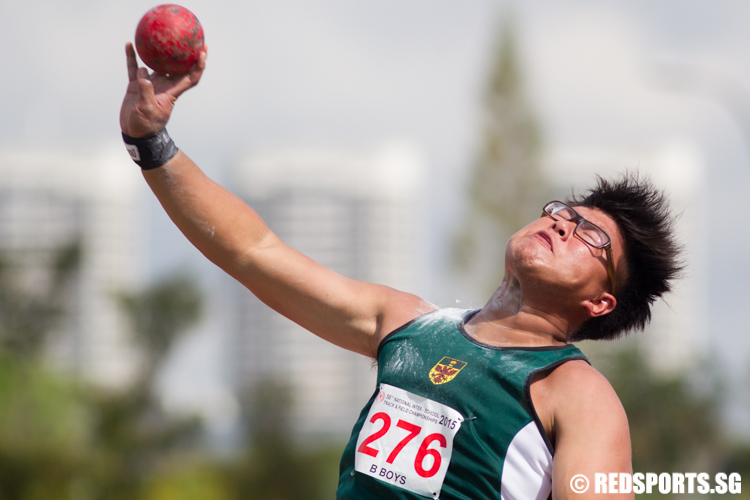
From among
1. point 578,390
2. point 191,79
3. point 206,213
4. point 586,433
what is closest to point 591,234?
point 578,390

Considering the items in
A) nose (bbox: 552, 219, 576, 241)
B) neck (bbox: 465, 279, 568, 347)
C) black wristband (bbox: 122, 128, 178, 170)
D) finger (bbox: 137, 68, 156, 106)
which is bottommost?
neck (bbox: 465, 279, 568, 347)

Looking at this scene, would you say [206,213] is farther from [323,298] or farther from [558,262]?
[558,262]

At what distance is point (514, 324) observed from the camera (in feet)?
9.21

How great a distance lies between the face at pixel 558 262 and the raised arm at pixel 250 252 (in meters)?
0.41

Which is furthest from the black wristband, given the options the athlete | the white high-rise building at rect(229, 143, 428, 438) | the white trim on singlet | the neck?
the white high-rise building at rect(229, 143, 428, 438)

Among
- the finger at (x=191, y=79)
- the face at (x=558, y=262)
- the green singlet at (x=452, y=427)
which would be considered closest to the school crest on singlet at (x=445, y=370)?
the green singlet at (x=452, y=427)

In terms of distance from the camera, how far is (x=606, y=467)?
2.28 meters

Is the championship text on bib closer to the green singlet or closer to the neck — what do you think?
the green singlet

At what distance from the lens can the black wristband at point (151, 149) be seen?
2.73 meters

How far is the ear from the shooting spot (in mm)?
2920

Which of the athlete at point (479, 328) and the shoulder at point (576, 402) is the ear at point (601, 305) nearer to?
the athlete at point (479, 328)

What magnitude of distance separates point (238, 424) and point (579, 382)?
18404mm

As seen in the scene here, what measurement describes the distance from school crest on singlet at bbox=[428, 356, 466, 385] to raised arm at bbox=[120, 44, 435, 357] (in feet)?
0.94

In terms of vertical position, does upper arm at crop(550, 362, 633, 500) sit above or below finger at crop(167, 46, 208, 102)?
below
